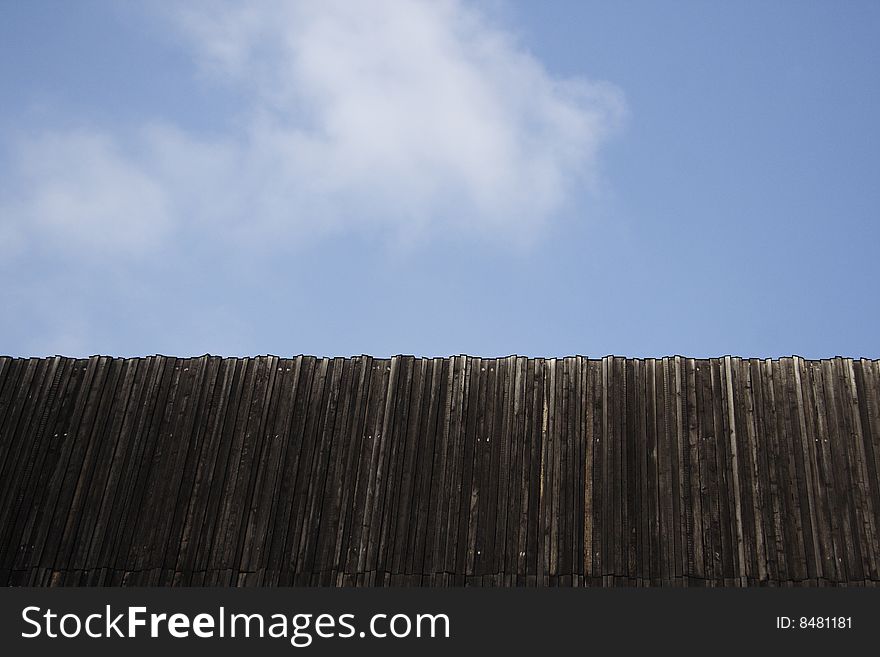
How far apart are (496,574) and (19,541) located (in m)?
7.62

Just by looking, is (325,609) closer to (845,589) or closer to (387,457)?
(387,457)

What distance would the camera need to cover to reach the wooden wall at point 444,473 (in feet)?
39.4

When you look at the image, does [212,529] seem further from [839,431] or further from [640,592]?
[839,431]

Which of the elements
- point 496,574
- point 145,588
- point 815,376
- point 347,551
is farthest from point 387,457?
point 815,376

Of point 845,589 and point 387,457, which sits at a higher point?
point 387,457

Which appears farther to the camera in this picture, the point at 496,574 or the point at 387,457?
the point at 387,457

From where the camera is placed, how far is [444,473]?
1291cm

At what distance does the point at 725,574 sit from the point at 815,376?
153 inches

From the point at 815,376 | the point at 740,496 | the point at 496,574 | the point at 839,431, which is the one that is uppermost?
the point at 815,376

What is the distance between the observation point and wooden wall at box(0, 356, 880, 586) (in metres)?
12.0

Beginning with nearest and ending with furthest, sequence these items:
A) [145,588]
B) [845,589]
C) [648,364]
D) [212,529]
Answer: [845,589] < [145,588] < [212,529] < [648,364]

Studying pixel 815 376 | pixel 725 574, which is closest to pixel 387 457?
pixel 725 574

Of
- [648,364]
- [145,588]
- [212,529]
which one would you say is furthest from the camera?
[648,364]

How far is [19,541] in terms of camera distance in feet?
41.7
